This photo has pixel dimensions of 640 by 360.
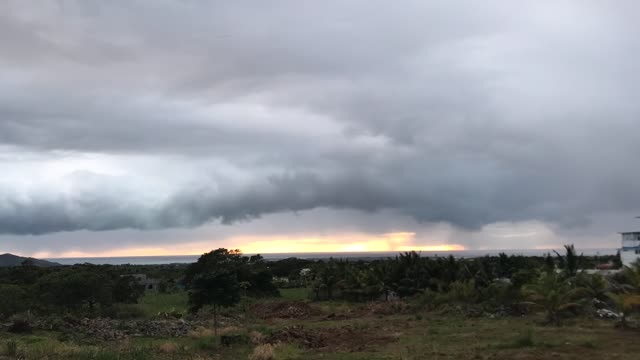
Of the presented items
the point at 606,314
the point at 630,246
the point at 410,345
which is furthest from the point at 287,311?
the point at 630,246

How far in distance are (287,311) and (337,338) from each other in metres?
15.1

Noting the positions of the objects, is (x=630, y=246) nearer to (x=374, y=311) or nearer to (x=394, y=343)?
(x=374, y=311)

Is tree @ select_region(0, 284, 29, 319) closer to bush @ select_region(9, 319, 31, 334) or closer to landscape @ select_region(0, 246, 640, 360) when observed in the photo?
landscape @ select_region(0, 246, 640, 360)

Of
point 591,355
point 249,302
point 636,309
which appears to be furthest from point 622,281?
point 249,302

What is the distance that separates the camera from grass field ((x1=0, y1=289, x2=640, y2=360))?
1967 centimetres

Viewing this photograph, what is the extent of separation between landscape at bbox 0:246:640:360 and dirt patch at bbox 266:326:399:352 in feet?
0.26

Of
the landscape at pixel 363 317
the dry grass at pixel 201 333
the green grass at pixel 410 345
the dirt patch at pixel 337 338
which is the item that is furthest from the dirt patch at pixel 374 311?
the dry grass at pixel 201 333

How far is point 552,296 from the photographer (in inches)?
1096

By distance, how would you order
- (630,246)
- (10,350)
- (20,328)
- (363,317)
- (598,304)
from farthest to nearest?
(630,246) → (363,317) → (598,304) → (20,328) → (10,350)

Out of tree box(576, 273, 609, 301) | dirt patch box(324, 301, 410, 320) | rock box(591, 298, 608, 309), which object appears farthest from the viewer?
dirt patch box(324, 301, 410, 320)

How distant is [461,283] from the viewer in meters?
40.6

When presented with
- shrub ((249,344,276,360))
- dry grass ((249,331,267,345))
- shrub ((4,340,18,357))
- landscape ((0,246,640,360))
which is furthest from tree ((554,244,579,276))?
shrub ((4,340,18,357))

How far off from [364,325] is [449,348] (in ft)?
31.3

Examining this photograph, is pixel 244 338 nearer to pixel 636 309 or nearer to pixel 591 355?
pixel 591 355
